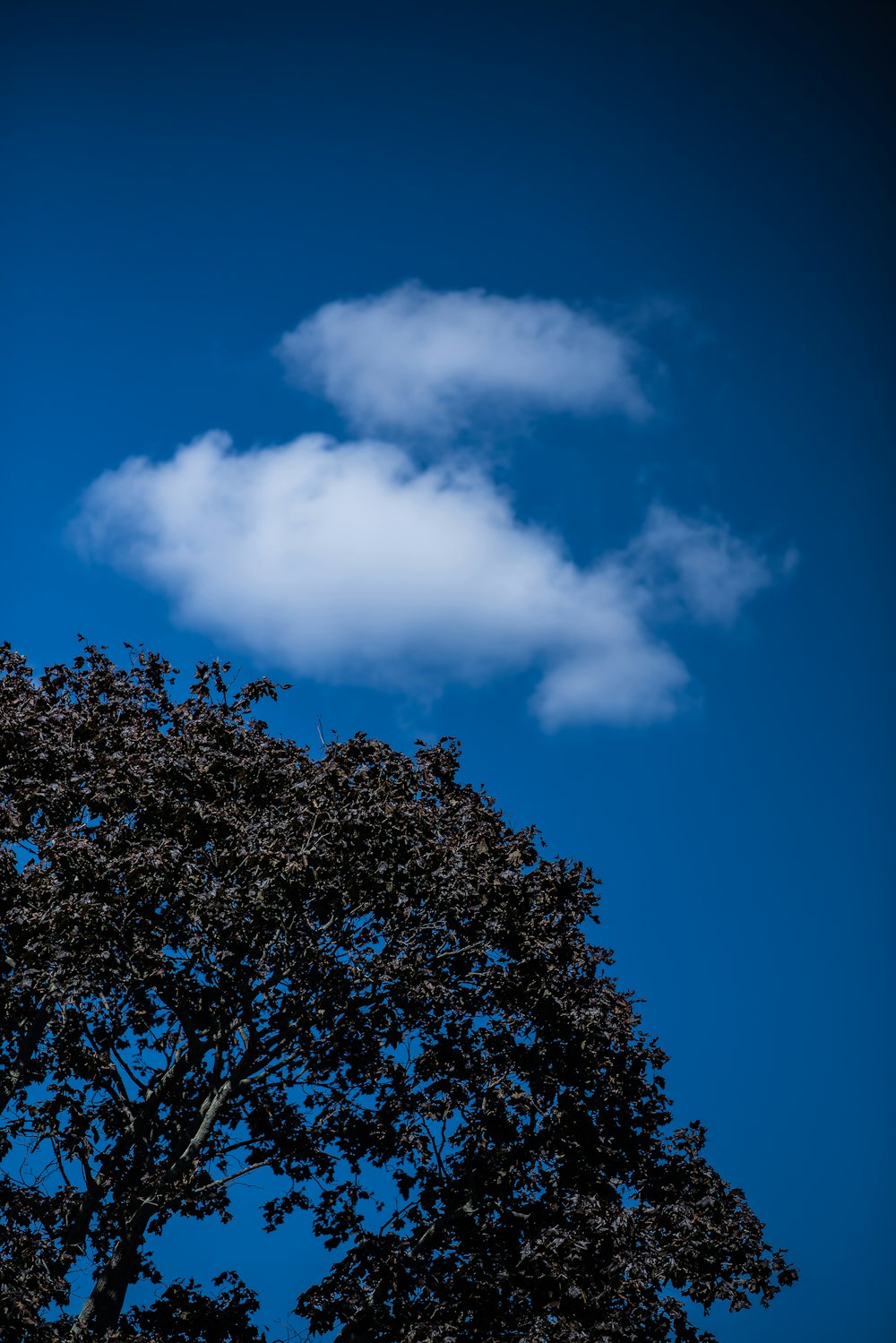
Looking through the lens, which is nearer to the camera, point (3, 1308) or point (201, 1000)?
point (3, 1308)

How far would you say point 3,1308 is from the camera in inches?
528

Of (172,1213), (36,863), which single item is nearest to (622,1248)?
(172,1213)


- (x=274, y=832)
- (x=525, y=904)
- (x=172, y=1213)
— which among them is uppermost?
(x=525, y=904)

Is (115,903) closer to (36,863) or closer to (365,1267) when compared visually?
(36,863)

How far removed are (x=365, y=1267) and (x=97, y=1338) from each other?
3588mm

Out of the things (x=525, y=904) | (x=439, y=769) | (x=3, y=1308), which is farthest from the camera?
(x=439, y=769)

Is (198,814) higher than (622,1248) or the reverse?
higher

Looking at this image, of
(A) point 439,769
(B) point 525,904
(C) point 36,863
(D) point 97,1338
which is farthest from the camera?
(A) point 439,769

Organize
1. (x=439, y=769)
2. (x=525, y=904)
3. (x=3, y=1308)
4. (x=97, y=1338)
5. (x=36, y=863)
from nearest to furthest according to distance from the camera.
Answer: (x=3, y=1308) → (x=97, y=1338) → (x=36, y=863) → (x=525, y=904) → (x=439, y=769)

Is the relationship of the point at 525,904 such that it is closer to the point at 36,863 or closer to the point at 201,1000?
the point at 201,1000

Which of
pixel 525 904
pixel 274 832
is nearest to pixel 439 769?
pixel 525 904

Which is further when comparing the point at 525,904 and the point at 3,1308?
the point at 525,904

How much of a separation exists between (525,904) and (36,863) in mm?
6918

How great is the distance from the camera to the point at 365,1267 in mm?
16016
